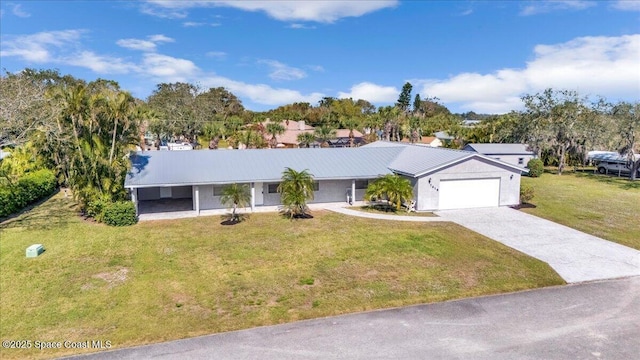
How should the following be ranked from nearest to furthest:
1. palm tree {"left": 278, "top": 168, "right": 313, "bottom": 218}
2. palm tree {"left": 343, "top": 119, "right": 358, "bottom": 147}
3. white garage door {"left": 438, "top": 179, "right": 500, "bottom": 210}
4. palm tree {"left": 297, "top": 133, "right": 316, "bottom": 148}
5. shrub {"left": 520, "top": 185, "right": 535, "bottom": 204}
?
palm tree {"left": 278, "top": 168, "right": 313, "bottom": 218}, white garage door {"left": 438, "top": 179, "right": 500, "bottom": 210}, shrub {"left": 520, "top": 185, "right": 535, "bottom": 204}, palm tree {"left": 297, "top": 133, "right": 316, "bottom": 148}, palm tree {"left": 343, "top": 119, "right": 358, "bottom": 147}

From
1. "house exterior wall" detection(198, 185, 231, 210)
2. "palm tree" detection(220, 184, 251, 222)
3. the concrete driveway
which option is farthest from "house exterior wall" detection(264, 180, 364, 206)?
the concrete driveway

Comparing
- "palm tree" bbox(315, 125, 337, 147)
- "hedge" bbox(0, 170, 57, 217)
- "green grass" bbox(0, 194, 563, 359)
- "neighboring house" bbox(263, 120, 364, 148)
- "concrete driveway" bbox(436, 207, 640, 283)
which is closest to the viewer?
"green grass" bbox(0, 194, 563, 359)

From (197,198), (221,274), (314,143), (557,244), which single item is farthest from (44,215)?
(314,143)

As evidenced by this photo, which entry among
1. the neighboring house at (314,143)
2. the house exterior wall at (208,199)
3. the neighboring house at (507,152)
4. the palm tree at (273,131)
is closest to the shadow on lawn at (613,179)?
the neighboring house at (507,152)

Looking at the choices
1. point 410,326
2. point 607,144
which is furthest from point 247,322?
point 607,144

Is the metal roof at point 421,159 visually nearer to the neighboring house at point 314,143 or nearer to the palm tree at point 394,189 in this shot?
the palm tree at point 394,189

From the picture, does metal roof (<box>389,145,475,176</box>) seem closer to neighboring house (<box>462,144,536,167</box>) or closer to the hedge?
neighboring house (<box>462,144,536,167</box>)

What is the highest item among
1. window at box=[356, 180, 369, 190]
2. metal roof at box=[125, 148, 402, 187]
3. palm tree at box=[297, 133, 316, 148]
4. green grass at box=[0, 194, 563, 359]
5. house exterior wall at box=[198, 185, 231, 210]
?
palm tree at box=[297, 133, 316, 148]
